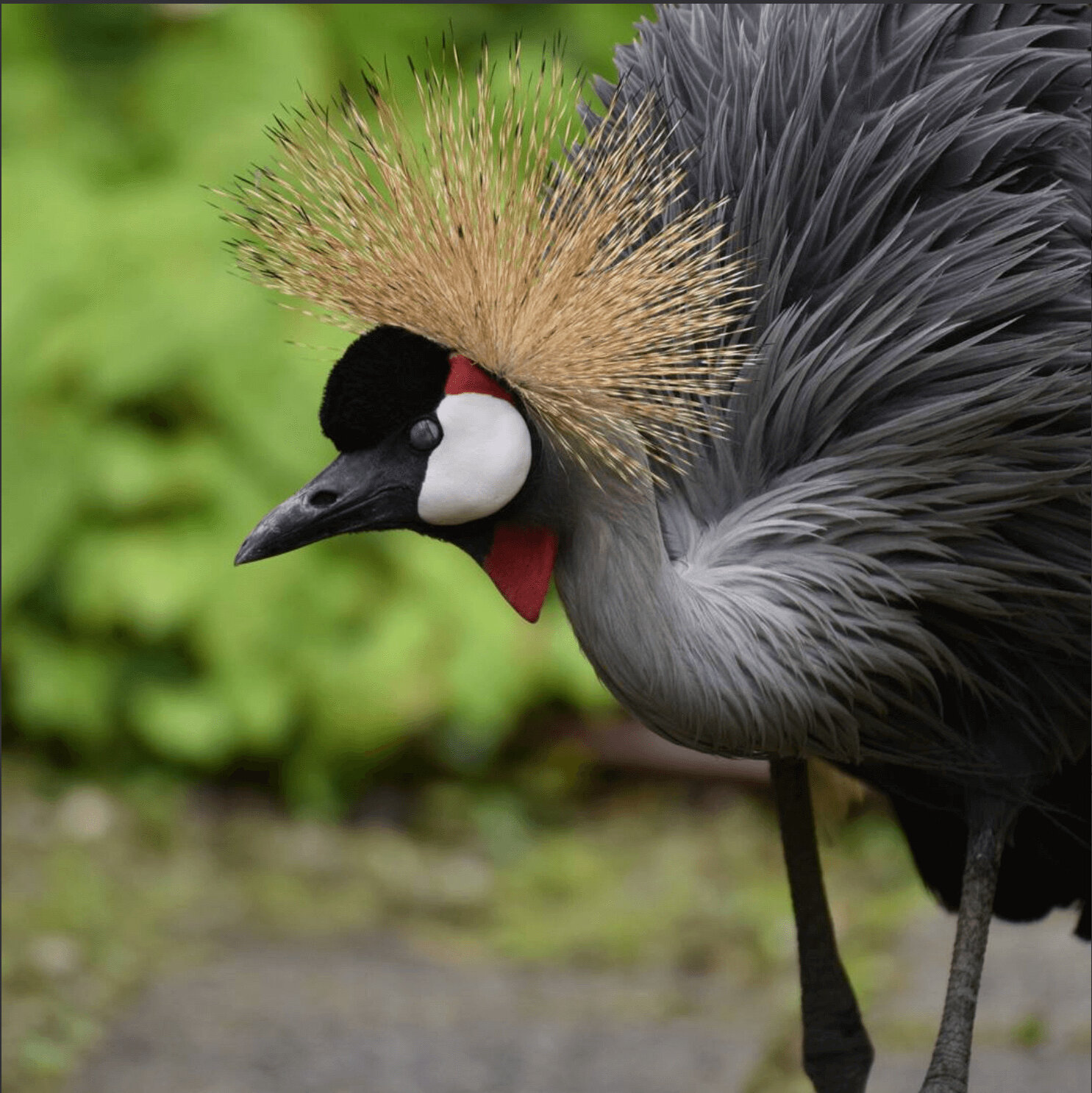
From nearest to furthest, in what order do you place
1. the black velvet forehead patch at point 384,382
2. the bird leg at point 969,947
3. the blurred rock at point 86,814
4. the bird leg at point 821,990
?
the black velvet forehead patch at point 384,382 → the bird leg at point 969,947 → the bird leg at point 821,990 → the blurred rock at point 86,814

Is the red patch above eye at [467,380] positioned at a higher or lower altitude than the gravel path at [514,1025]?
higher

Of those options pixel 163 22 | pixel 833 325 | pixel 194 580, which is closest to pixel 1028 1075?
pixel 833 325

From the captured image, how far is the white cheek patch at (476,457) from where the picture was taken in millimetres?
1378

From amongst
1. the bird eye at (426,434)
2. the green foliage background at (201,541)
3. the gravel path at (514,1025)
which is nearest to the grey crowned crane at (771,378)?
the bird eye at (426,434)

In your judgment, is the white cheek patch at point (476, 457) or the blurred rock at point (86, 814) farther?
the blurred rock at point (86, 814)

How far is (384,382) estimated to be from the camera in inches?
54.4

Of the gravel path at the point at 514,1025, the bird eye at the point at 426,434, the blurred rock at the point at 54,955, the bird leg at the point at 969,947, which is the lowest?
the gravel path at the point at 514,1025

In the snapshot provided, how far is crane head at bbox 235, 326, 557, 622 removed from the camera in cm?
138

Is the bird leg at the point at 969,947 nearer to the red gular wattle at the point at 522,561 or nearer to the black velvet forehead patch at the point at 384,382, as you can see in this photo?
the red gular wattle at the point at 522,561

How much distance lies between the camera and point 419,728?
328cm

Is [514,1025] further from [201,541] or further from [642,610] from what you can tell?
[642,610]

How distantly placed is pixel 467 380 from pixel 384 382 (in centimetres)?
7

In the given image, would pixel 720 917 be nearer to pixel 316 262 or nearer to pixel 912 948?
pixel 912 948

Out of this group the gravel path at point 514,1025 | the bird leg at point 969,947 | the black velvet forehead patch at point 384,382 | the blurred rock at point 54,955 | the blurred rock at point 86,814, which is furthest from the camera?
the blurred rock at point 86,814
